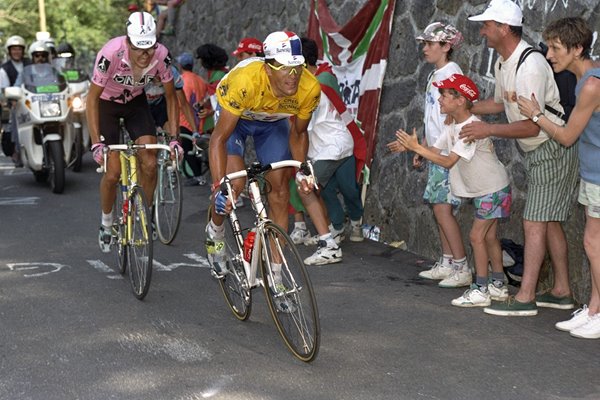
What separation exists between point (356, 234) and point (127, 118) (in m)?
2.68

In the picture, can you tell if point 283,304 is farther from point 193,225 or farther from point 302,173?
point 193,225

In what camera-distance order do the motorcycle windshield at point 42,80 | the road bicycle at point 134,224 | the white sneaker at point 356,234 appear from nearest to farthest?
the road bicycle at point 134,224
the white sneaker at point 356,234
the motorcycle windshield at point 42,80

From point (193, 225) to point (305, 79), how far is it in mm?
4438

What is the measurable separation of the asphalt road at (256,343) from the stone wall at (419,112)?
0.47 metres

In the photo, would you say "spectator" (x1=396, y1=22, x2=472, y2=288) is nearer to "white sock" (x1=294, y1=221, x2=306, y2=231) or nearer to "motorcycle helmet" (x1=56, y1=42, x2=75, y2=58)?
"white sock" (x1=294, y1=221, x2=306, y2=231)

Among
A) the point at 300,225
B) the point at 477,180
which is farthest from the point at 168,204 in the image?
the point at 477,180

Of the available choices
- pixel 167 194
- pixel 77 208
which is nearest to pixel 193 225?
pixel 167 194

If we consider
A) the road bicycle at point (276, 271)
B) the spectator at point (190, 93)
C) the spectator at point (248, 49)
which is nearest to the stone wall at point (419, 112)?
the spectator at point (248, 49)

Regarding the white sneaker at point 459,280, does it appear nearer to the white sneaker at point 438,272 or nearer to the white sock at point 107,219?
the white sneaker at point 438,272

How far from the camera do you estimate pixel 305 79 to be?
657 centimetres

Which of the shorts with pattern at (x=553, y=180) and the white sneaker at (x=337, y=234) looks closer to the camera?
the shorts with pattern at (x=553, y=180)

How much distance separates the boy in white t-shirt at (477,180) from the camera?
6.76 meters

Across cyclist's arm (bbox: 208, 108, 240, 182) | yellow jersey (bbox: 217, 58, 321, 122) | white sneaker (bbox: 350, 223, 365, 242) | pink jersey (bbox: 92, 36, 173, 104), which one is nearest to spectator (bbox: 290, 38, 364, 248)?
white sneaker (bbox: 350, 223, 365, 242)

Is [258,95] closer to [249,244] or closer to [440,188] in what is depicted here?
[249,244]
